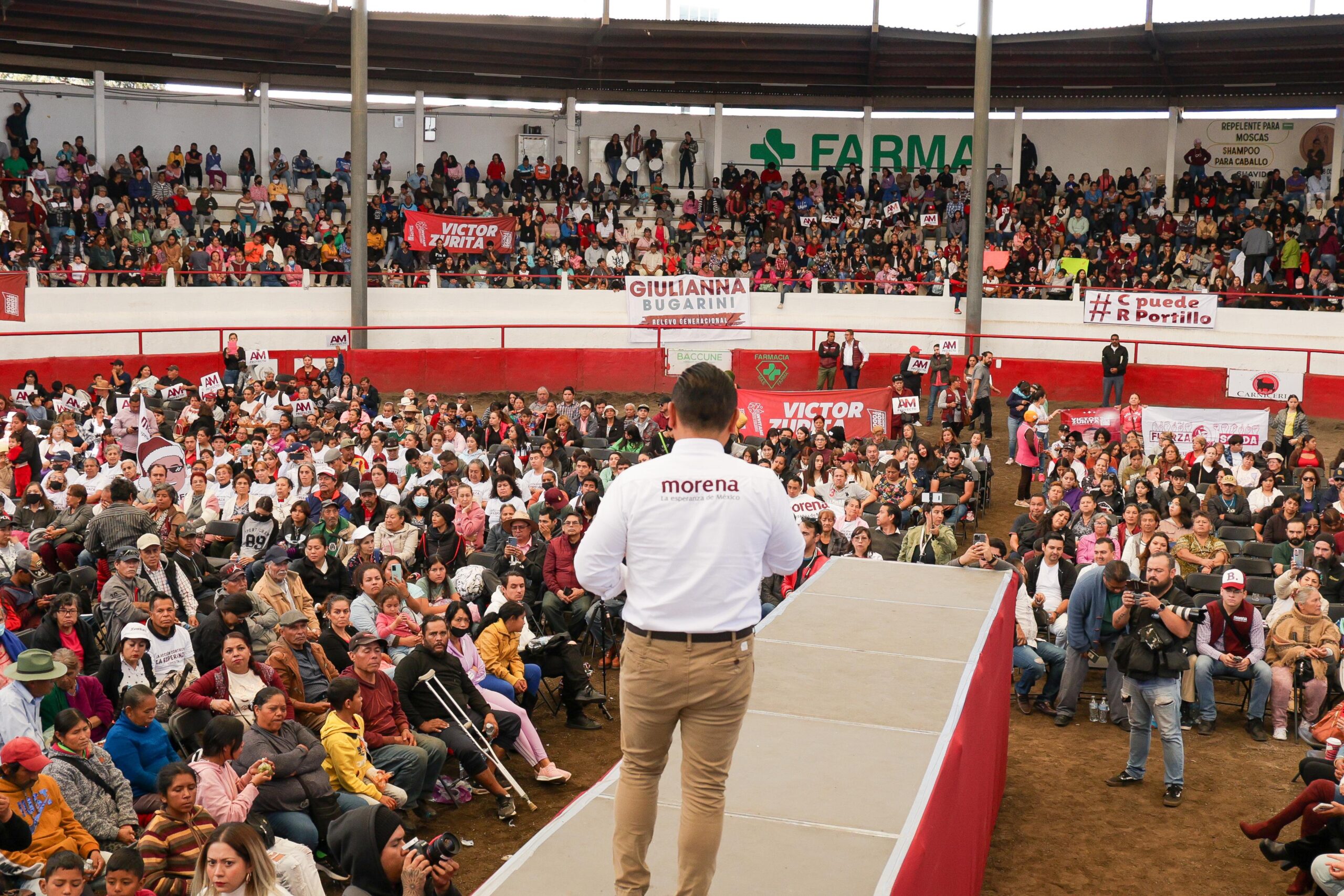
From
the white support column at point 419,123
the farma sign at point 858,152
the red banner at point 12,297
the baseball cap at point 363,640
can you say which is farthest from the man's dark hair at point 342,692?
the farma sign at point 858,152

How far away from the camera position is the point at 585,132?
108ft

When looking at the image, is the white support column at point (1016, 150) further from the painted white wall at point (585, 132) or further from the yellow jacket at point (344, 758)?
the yellow jacket at point (344, 758)

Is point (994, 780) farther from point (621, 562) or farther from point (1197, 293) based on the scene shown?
point (1197, 293)

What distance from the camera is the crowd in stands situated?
26.2m

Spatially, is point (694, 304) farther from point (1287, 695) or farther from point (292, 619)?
point (292, 619)

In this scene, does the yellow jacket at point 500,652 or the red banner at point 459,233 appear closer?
the yellow jacket at point 500,652

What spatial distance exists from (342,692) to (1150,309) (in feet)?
73.0

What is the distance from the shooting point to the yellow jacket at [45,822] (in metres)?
6.16

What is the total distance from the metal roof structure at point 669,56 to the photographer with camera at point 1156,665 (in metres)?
22.1

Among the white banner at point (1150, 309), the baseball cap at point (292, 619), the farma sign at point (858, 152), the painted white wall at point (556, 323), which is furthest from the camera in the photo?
the farma sign at point (858, 152)

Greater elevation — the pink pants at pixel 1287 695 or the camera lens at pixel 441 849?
the camera lens at pixel 441 849

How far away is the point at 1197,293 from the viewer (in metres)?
25.7

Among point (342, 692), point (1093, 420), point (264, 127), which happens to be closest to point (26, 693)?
point (342, 692)

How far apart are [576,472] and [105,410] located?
7.33 meters
